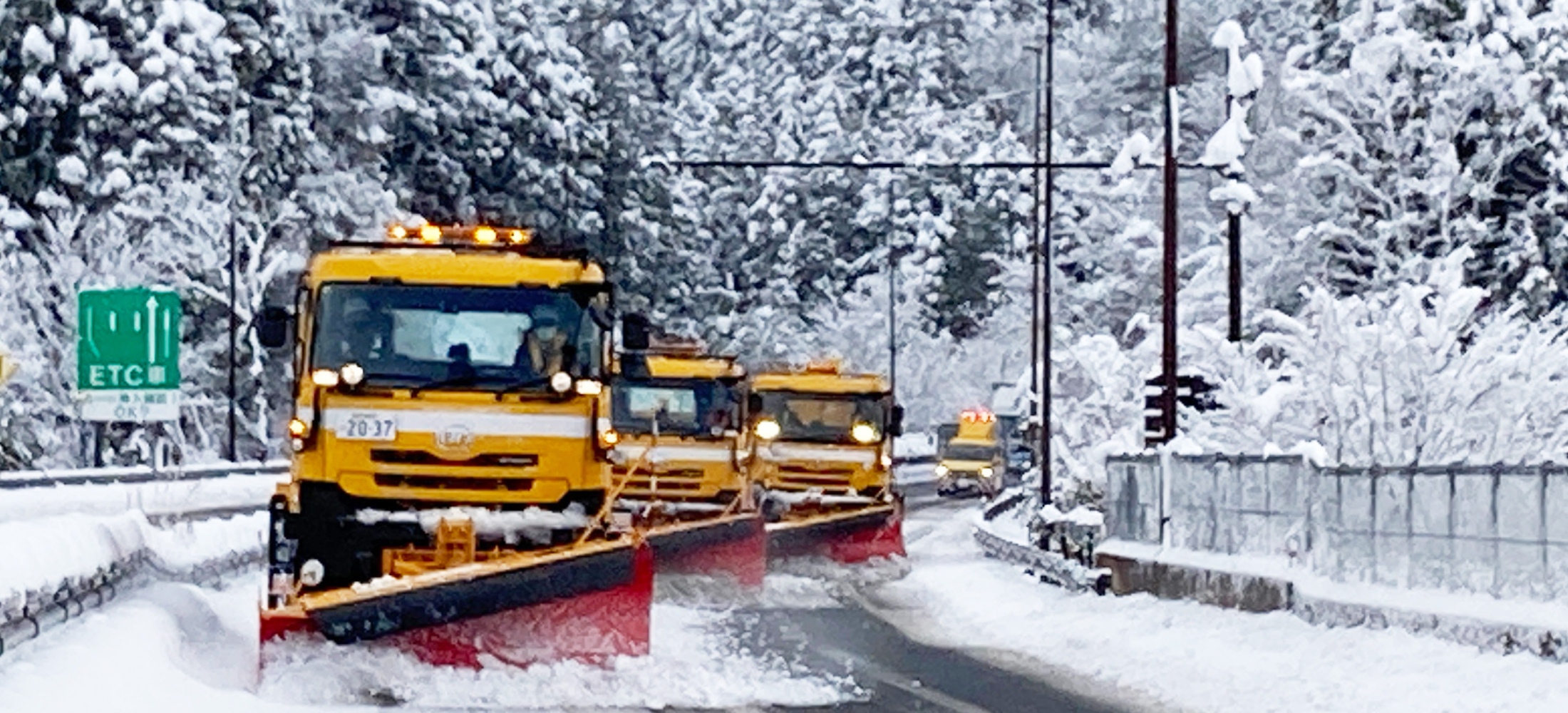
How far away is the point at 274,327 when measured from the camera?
1980 cm

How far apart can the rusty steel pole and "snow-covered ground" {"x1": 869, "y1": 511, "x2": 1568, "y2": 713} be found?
2189mm

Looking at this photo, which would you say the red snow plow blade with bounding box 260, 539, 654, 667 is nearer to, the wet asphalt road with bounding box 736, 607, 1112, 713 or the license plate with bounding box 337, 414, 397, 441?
the license plate with bounding box 337, 414, 397, 441

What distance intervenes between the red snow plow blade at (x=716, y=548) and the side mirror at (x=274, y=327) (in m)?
7.04

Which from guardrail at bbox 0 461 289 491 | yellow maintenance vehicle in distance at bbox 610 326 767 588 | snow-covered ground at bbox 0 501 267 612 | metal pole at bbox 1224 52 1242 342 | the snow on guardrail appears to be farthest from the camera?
guardrail at bbox 0 461 289 491

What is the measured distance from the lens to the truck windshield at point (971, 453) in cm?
7444

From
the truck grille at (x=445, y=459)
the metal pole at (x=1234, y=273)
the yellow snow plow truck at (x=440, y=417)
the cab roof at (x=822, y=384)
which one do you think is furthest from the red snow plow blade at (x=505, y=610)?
the cab roof at (x=822, y=384)

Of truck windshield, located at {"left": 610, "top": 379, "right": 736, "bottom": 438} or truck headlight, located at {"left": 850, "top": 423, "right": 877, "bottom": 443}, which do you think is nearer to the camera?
truck windshield, located at {"left": 610, "top": 379, "right": 736, "bottom": 438}

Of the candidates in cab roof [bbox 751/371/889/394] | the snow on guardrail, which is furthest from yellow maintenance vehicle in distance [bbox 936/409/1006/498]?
the snow on guardrail

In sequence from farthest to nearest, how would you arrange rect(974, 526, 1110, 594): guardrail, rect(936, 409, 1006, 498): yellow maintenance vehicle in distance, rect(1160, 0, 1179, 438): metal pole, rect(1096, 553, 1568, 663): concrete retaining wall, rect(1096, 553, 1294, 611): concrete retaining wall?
rect(936, 409, 1006, 498): yellow maintenance vehicle in distance → rect(1160, 0, 1179, 438): metal pole → rect(974, 526, 1110, 594): guardrail → rect(1096, 553, 1294, 611): concrete retaining wall → rect(1096, 553, 1568, 663): concrete retaining wall

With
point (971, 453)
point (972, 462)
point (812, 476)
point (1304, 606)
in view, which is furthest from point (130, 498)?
point (971, 453)

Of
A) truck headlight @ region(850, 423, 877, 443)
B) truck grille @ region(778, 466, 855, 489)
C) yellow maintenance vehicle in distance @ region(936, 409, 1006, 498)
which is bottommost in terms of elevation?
yellow maintenance vehicle in distance @ region(936, 409, 1006, 498)

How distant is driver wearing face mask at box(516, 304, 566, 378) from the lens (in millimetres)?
19469

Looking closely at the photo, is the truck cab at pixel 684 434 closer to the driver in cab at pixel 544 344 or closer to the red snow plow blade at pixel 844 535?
the red snow plow blade at pixel 844 535

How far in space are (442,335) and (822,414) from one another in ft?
63.2
